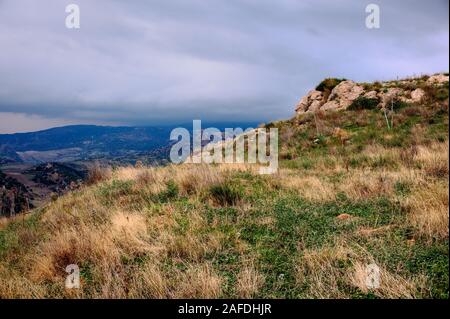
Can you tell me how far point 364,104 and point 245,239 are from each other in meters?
22.8

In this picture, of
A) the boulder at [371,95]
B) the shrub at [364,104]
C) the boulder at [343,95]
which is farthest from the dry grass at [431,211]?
the boulder at [343,95]

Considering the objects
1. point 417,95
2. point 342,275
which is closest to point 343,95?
point 417,95

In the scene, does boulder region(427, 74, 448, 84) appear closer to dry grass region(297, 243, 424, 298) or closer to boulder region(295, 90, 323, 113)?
boulder region(295, 90, 323, 113)

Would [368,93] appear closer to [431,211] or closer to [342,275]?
[431,211]

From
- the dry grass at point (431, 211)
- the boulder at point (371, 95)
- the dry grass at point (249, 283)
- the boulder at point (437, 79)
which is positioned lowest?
the dry grass at point (249, 283)

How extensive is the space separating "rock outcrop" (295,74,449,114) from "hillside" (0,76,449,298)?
51.6 ft

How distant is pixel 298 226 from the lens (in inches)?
231

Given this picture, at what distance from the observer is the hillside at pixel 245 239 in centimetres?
398

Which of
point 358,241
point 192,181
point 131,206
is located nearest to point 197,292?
point 358,241

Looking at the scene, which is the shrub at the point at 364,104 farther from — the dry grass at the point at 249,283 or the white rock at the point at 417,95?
the dry grass at the point at 249,283

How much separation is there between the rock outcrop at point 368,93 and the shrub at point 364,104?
5.3 inches

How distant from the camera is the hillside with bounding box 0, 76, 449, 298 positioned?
13.0 feet

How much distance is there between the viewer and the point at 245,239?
18.4 ft
